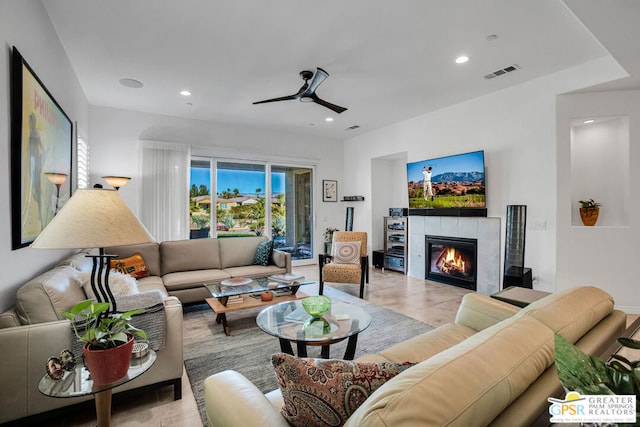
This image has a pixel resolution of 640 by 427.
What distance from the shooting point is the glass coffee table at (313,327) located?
2018 mm

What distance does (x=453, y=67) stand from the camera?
3.59 meters

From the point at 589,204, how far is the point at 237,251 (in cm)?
480

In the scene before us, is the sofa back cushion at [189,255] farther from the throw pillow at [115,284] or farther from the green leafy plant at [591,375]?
the green leafy plant at [591,375]

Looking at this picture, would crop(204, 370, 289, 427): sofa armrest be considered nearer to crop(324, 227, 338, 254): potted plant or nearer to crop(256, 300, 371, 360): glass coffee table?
crop(256, 300, 371, 360): glass coffee table

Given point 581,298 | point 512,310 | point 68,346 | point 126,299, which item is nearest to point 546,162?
point 512,310

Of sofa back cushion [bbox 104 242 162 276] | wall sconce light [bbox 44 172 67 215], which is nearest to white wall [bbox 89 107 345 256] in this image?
sofa back cushion [bbox 104 242 162 276]

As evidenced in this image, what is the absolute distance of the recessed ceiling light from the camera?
390 cm

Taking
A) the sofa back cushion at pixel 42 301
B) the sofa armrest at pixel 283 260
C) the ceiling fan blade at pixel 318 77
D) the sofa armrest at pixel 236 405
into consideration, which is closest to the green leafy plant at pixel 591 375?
the sofa armrest at pixel 236 405

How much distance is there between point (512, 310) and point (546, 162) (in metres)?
2.90

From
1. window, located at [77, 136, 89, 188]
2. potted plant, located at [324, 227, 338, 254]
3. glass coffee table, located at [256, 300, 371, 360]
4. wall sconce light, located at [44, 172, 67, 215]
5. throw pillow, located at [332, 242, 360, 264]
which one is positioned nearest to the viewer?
glass coffee table, located at [256, 300, 371, 360]

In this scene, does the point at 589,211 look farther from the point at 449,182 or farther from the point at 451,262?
the point at 451,262

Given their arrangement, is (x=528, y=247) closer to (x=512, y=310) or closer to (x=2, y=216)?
(x=512, y=310)

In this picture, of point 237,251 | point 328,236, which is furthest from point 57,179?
point 328,236

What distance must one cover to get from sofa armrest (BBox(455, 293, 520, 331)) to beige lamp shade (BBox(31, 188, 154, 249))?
2055mm
